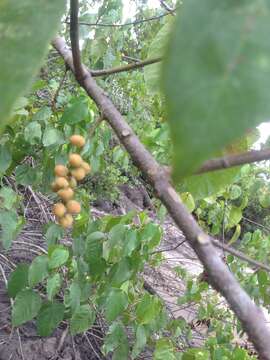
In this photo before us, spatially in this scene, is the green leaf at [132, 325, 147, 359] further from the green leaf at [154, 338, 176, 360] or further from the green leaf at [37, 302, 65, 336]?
the green leaf at [37, 302, 65, 336]

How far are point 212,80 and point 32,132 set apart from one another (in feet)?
3.05

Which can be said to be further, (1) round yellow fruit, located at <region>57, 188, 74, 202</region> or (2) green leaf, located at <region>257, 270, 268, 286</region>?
(2) green leaf, located at <region>257, 270, 268, 286</region>

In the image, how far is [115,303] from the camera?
1081 mm

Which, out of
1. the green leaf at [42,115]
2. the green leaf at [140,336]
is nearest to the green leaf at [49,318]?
the green leaf at [140,336]

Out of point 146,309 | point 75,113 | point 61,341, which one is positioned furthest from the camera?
point 61,341

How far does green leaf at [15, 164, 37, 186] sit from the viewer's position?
3.48 feet

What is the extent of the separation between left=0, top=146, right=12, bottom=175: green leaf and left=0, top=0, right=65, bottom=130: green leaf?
79cm

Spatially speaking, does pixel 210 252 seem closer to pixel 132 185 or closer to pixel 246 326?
pixel 246 326

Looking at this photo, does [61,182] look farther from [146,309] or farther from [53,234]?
A: [146,309]

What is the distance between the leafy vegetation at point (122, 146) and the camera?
5.0 inches

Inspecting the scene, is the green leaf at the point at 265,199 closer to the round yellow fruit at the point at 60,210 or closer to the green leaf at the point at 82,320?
the green leaf at the point at 82,320

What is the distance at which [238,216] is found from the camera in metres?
1.53

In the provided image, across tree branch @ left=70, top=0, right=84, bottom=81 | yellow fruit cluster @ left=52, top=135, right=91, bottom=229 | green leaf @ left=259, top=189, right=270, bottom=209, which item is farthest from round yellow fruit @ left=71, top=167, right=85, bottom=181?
green leaf @ left=259, top=189, right=270, bottom=209

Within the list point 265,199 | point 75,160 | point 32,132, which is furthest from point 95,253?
point 265,199
